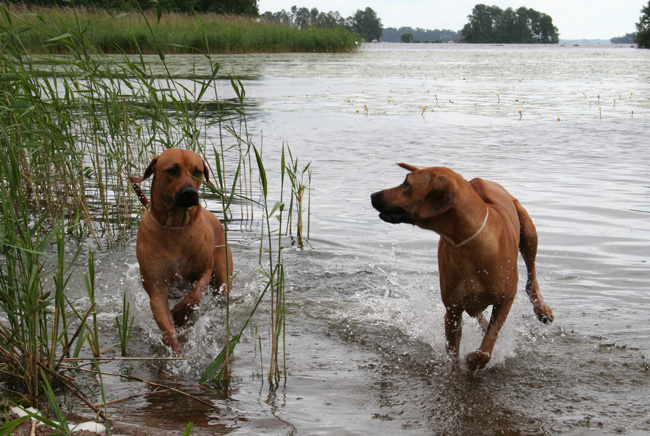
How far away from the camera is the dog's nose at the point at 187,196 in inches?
163

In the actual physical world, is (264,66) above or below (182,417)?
above

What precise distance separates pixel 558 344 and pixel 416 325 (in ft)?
3.23

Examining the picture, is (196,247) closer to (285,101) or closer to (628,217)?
(628,217)

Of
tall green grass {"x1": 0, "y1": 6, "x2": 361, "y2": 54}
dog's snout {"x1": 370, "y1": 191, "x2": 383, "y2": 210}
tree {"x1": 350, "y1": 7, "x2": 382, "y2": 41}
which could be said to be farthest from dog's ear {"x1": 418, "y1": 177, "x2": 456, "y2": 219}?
tree {"x1": 350, "y1": 7, "x2": 382, "y2": 41}

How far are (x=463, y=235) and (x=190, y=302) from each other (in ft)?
5.96

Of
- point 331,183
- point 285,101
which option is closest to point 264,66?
point 285,101

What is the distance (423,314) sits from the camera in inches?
202

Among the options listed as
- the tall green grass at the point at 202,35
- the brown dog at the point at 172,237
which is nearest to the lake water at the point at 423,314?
the brown dog at the point at 172,237

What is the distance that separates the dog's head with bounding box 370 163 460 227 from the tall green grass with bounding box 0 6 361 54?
19.1m

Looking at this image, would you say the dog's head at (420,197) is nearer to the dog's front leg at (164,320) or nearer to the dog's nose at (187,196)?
the dog's nose at (187,196)

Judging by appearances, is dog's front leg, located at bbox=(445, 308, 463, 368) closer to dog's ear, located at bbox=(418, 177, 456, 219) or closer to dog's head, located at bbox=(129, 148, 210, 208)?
dog's ear, located at bbox=(418, 177, 456, 219)

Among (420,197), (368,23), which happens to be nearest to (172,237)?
(420,197)

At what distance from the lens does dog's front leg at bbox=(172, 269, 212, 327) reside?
452cm

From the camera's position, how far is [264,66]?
28953 millimetres
